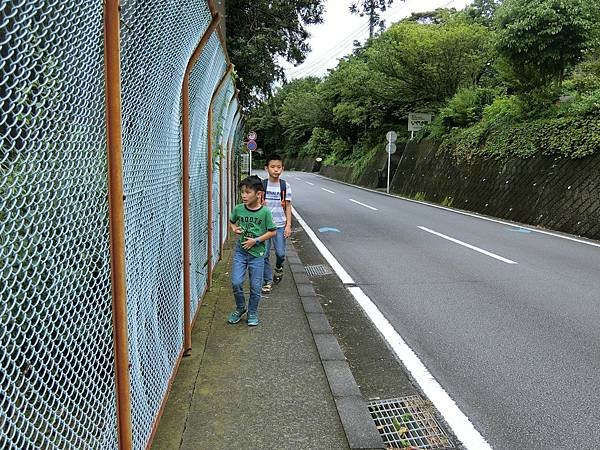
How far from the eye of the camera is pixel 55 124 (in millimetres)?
1487

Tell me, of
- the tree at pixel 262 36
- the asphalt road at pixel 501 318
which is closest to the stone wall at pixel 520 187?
the asphalt road at pixel 501 318

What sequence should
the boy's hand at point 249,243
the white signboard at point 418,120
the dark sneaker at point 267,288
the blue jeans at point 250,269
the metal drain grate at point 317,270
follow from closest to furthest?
the boy's hand at point 249,243 → the blue jeans at point 250,269 → the dark sneaker at point 267,288 → the metal drain grate at point 317,270 → the white signboard at point 418,120

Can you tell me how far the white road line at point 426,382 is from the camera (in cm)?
290

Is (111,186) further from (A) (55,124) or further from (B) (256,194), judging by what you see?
(B) (256,194)

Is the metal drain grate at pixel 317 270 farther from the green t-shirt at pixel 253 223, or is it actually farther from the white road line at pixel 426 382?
the green t-shirt at pixel 253 223

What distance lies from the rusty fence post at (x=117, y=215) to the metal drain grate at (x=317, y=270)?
5.14 meters

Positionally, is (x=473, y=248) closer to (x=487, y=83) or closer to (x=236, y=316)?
(x=236, y=316)

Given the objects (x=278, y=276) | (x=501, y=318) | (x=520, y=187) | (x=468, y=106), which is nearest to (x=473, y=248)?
(x=501, y=318)

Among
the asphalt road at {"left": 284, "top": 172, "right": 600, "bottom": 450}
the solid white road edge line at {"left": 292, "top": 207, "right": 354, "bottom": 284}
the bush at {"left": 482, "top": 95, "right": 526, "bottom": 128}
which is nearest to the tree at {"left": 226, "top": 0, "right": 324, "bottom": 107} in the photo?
the solid white road edge line at {"left": 292, "top": 207, "right": 354, "bottom": 284}

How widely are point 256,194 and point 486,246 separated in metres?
6.30

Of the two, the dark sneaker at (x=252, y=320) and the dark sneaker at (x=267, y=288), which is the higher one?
the dark sneaker at (x=252, y=320)

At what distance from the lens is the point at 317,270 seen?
7414 millimetres

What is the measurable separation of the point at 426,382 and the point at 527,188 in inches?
466

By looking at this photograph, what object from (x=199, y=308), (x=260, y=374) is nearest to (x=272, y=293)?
(x=199, y=308)
